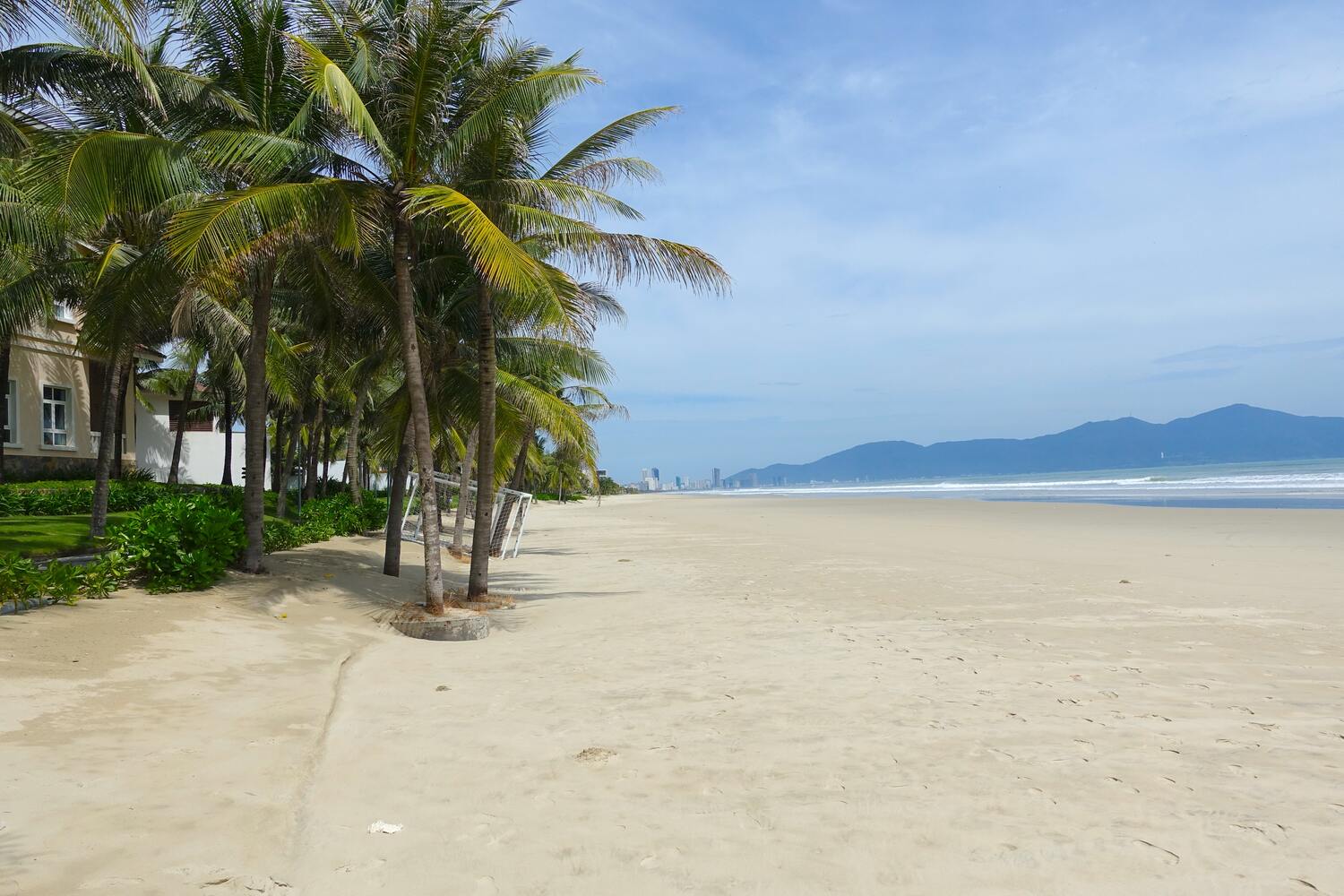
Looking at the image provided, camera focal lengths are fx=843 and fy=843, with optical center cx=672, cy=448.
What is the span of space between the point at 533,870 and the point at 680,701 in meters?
2.81

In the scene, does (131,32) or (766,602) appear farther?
(766,602)

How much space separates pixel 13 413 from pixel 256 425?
48.3 feet

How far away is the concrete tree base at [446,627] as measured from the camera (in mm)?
9188

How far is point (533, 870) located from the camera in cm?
346

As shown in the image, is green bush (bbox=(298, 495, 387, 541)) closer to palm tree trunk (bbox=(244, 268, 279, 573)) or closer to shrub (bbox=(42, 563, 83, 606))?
palm tree trunk (bbox=(244, 268, 279, 573))

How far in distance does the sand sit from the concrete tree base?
0.21 meters

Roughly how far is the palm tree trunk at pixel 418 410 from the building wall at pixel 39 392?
16.6 metres

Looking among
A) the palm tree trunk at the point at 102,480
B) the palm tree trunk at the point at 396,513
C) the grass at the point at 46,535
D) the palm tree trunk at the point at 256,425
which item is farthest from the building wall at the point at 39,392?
the palm tree trunk at the point at 256,425

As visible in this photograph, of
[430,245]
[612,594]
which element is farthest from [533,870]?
[430,245]

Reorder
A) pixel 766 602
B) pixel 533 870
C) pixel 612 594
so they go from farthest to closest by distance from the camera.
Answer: pixel 612 594 < pixel 766 602 < pixel 533 870

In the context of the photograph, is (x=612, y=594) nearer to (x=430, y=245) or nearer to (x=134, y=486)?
(x=430, y=245)

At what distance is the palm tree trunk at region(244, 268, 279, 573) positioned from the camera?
10680 mm

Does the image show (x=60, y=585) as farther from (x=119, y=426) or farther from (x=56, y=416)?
(x=56, y=416)

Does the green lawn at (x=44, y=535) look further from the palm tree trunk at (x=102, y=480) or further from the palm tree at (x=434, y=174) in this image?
the palm tree at (x=434, y=174)
